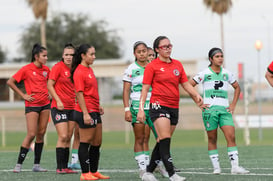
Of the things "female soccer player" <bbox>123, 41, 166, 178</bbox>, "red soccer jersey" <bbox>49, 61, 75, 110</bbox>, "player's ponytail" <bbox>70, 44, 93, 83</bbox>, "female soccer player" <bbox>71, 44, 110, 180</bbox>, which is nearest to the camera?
"female soccer player" <bbox>71, 44, 110, 180</bbox>

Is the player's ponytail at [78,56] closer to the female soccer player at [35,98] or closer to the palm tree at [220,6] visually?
the female soccer player at [35,98]

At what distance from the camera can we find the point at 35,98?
12102 millimetres

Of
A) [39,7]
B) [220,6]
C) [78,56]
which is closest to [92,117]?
[78,56]

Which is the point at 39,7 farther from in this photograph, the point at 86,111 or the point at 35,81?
the point at 86,111

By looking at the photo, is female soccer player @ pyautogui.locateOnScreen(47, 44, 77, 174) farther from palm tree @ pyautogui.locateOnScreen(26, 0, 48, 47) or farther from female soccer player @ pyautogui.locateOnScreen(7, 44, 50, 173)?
palm tree @ pyautogui.locateOnScreen(26, 0, 48, 47)

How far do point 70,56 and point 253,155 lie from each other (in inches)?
219

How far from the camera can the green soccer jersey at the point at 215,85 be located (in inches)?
429

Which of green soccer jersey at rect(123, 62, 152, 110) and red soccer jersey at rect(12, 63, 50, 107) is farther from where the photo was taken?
red soccer jersey at rect(12, 63, 50, 107)

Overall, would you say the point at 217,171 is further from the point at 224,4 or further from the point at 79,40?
the point at 79,40

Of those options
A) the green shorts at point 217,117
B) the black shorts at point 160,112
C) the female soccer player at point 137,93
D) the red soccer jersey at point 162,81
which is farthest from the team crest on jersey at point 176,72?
the green shorts at point 217,117

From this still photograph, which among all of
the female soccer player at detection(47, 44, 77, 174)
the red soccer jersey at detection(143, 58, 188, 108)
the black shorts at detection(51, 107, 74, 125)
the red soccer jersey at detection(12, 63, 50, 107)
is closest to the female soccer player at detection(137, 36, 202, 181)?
the red soccer jersey at detection(143, 58, 188, 108)

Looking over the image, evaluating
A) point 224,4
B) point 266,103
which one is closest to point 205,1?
point 224,4

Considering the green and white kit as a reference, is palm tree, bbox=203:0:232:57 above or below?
above

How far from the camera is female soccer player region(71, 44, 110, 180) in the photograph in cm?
998
